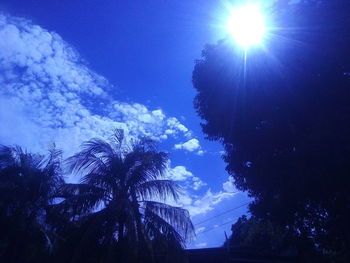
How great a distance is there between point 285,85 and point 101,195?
8078mm

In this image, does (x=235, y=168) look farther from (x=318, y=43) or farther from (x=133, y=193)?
(x=318, y=43)

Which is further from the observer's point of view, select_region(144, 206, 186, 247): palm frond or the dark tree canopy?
select_region(144, 206, 186, 247): palm frond

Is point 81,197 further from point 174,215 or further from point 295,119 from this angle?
point 295,119

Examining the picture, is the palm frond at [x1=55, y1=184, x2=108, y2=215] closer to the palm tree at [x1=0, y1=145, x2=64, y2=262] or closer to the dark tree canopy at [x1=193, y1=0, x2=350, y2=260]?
the palm tree at [x1=0, y1=145, x2=64, y2=262]

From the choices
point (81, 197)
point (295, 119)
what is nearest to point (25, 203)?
point (81, 197)

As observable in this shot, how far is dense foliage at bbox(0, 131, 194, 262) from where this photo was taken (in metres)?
9.82

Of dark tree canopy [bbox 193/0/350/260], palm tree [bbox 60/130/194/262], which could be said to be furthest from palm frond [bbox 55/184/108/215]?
dark tree canopy [bbox 193/0/350/260]

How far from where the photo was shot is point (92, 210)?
423 inches

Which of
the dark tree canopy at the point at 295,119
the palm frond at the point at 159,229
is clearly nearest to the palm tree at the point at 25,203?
the palm frond at the point at 159,229

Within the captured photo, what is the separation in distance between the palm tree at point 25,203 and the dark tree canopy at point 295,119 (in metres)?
7.64

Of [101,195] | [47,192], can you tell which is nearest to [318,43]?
[101,195]

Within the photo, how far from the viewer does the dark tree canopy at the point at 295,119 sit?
920 centimetres

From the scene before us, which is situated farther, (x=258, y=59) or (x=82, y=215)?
(x=258, y=59)

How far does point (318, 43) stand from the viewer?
1057 centimetres
